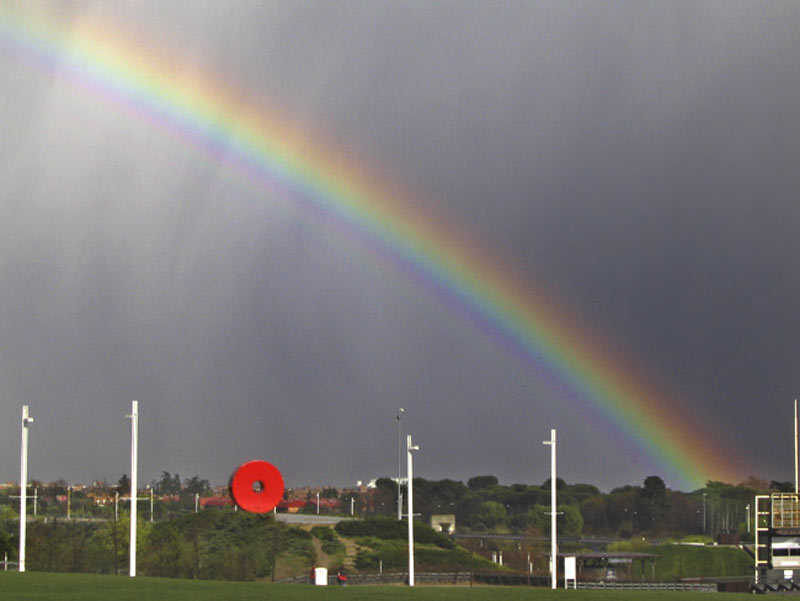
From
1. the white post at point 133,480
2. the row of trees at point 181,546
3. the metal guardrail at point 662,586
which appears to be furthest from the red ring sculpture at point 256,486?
the row of trees at point 181,546

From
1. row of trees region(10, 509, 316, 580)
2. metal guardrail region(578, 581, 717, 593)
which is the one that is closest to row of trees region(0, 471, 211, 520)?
row of trees region(10, 509, 316, 580)

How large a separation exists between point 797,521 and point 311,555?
5137 centimetres

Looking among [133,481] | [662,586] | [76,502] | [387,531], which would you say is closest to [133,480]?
[133,481]

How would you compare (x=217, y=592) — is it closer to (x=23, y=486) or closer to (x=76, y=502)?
(x=23, y=486)

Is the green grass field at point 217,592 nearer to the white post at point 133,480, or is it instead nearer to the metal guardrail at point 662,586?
the white post at point 133,480

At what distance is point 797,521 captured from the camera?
7938cm

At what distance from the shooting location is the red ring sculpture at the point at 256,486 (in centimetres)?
5388

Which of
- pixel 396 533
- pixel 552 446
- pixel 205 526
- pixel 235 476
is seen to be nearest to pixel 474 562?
pixel 396 533

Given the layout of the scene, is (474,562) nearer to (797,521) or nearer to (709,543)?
(797,521)

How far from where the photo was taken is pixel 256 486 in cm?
5456

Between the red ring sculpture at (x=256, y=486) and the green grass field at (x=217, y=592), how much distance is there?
6.80 m

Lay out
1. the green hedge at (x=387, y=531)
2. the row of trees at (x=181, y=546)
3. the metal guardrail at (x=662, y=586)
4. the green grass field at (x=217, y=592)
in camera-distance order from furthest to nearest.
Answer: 1. the green hedge at (x=387, y=531)
2. the row of trees at (x=181, y=546)
3. the metal guardrail at (x=662, y=586)
4. the green grass field at (x=217, y=592)

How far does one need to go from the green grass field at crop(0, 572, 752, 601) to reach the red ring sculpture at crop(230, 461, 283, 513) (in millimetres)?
6803

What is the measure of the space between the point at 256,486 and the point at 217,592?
1282 centimetres
